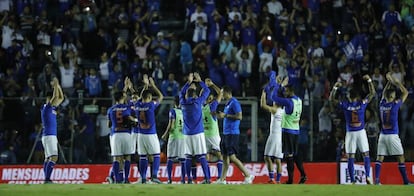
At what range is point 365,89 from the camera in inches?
1280

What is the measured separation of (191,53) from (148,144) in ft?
31.3

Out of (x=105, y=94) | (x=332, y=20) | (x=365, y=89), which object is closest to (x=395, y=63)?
(x=365, y=89)

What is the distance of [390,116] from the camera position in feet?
84.8

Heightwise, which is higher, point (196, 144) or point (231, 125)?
point (231, 125)

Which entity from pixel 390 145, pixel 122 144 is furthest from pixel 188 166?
pixel 390 145

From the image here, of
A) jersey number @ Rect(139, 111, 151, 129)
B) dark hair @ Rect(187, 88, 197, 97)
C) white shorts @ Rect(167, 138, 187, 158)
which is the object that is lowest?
white shorts @ Rect(167, 138, 187, 158)

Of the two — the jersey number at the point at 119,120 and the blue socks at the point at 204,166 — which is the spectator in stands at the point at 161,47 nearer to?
the jersey number at the point at 119,120

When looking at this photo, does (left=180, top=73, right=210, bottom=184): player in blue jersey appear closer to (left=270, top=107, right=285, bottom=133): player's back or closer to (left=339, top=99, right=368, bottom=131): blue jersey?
(left=270, top=107, right=285, bottom=133): player's back

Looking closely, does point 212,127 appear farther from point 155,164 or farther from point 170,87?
point 170,87

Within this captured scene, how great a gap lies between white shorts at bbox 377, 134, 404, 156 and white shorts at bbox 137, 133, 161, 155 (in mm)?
5950

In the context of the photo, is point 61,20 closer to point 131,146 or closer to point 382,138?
point 131,146

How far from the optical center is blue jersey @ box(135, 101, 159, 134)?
84.4 feet

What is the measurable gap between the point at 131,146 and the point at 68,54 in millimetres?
9732

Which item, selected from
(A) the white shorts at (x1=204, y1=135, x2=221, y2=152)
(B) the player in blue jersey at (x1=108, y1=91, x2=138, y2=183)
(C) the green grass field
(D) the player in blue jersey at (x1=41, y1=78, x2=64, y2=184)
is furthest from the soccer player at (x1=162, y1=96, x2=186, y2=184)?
(C) the green grass field
